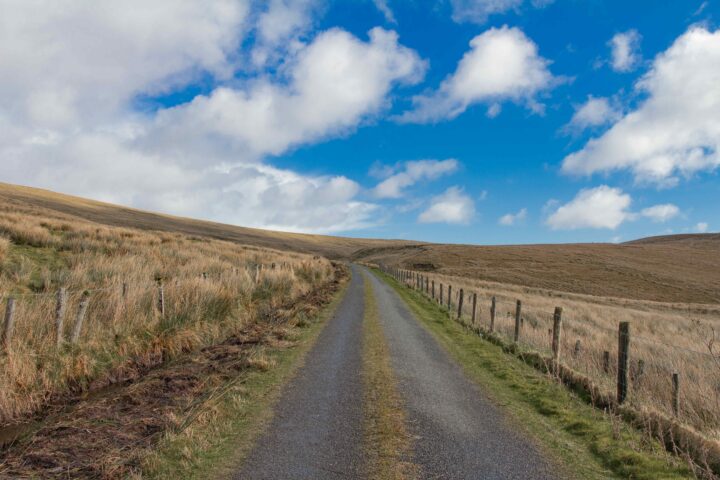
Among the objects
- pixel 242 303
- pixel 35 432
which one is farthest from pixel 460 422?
pixel 242 303

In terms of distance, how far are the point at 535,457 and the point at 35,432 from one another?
22.5 ft

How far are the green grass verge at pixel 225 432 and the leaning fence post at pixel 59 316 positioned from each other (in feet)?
12.3

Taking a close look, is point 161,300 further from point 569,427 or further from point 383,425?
point 569,427

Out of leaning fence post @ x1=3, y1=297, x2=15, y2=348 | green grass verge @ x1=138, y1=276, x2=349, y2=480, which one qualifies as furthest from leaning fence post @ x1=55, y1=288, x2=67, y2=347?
green grass verge @ x1=138, y1=276, x2=349, y2=480

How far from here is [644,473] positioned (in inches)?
215

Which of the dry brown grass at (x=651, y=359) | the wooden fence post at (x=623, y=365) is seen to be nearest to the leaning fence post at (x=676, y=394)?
the dry brown grass at (x=651, y=359)

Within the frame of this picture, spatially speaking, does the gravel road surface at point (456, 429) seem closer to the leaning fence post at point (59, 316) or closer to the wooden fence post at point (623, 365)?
the wooden fence post at point (623, 365)

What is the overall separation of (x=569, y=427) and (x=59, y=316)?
9849 mm

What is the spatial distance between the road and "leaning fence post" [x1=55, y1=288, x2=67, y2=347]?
478cm

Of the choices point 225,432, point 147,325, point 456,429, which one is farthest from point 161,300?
point 456,429

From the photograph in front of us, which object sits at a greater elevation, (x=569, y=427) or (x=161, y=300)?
(x=161, y=300)

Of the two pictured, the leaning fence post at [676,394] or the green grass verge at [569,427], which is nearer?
the green grass verge at [569,427]

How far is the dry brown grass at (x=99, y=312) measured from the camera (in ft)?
25.3

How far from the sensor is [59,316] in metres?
8.87
